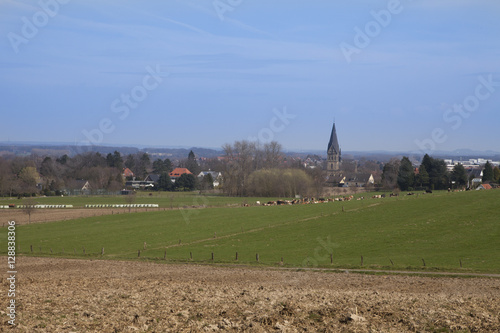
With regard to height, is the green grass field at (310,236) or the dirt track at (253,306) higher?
the dirt track at (253,306)

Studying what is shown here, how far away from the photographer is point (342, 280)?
77.0 ft

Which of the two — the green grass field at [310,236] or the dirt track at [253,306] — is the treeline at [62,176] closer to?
the green grass field at [310,236]

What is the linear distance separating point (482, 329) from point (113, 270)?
2008 cm

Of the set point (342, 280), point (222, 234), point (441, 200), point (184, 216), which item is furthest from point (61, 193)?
point (342, 280)

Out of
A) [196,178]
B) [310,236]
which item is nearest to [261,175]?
[196,178]

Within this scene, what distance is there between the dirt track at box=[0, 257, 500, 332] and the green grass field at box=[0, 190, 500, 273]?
8.57m

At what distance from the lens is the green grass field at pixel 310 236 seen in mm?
32438

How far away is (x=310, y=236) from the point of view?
144ft

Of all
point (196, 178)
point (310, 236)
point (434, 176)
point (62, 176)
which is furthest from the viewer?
point (62, 176)

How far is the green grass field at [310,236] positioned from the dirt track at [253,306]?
8566mm

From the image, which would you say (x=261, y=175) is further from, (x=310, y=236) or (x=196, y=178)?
(x=310, y=236)

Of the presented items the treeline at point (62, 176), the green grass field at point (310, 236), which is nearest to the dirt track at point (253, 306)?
the green grass field at point (310, 236)

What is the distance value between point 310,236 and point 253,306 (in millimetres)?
28896

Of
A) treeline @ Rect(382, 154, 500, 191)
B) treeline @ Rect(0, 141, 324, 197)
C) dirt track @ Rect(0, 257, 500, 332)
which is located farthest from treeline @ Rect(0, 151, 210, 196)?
dirt track @ Rect(0, 257, 500, 332)
